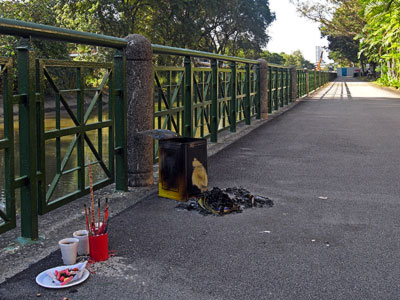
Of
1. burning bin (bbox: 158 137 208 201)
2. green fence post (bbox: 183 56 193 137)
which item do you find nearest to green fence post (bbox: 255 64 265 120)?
green fence post (bbox: 183 56 193 137)

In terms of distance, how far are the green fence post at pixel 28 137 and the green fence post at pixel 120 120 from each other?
1.67 m

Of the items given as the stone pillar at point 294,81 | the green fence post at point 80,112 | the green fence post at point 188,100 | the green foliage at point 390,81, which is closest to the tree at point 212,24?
the green foliage at point 390,81

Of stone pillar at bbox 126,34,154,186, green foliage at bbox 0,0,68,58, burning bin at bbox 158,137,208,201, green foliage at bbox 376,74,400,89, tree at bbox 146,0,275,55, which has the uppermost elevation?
tree at bbox 146,0,275,55

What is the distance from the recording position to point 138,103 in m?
5.93

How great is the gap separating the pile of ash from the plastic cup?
145 centimetres

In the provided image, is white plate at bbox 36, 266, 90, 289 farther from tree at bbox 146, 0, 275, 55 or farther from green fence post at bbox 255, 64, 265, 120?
tree at bbox 146, 0, 275, 55

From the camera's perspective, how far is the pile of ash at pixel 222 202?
17.1 feet

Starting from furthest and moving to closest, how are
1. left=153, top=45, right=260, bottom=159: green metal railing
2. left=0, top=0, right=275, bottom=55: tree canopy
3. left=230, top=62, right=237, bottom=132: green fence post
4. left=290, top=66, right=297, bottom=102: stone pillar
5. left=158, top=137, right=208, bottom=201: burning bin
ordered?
1. left=0, top=0, right=275, bottom=55: tree canopy
2. left=290, top=66, right=297, bottom=102: stone pillar
3. left=230, top=62, right=237, bottom=132: green fence post
4. left=153, top=45, right=260, bottom=159: green metal railing
5. left=158, top=137, right=208, bottom=201: burning bin

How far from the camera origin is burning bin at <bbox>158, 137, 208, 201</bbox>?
5531 millimetres

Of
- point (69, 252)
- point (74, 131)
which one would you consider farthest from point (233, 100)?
point (69, 252)

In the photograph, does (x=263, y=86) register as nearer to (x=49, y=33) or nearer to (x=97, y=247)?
(x=49, y=33)

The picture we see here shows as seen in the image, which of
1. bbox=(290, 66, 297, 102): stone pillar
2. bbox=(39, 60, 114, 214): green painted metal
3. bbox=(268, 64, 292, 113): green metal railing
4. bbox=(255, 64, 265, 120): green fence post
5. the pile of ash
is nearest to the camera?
bbox=(39, 60, 114, 214): green painted metal

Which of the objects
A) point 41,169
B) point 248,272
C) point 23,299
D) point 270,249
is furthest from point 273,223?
point 23,299

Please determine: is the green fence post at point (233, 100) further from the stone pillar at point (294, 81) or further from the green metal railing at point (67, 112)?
the stone pillar at point (294, 81)
